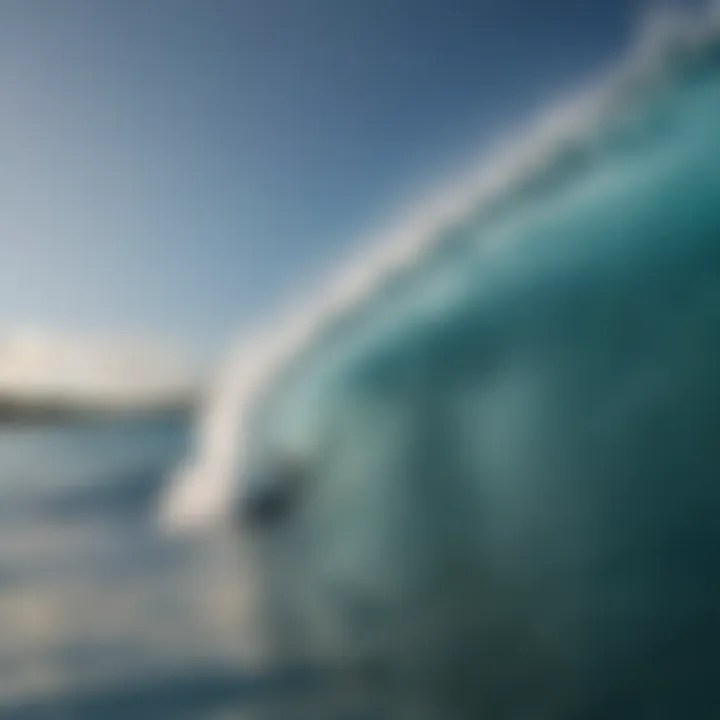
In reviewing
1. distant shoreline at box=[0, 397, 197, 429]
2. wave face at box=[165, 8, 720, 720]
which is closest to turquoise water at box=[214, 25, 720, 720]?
wave face at box=[165, 8, 720, 720]

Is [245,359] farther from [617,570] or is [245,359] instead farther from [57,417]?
[617,570]

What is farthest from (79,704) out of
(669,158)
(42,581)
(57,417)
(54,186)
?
(669,158)

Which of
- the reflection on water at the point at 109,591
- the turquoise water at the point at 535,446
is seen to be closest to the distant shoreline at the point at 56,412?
the reflection on water at the point at 109,591

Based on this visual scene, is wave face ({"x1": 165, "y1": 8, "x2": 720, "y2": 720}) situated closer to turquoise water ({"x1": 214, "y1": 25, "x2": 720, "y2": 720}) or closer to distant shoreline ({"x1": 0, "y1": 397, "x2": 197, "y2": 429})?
turquoise water ({"x1": 214, "y1": 25, "x2": 720, "y2": 720})

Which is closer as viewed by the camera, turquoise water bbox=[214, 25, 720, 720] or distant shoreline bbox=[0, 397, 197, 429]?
turquoise water bbox=[214, 25, 720, 720]

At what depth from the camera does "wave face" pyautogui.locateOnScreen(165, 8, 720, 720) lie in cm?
102

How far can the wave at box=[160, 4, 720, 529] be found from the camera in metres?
1.07

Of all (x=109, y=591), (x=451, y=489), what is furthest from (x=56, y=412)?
(x=451, y=489)

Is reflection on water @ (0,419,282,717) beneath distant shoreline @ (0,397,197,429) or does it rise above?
beneath

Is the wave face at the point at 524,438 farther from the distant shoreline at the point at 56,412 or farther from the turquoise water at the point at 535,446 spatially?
the distant shoreline at the point at 56,412

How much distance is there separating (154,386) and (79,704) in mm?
329

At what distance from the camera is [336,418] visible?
1.16 m

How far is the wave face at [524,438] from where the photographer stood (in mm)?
1016

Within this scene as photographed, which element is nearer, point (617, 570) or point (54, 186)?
point (617, 570)
